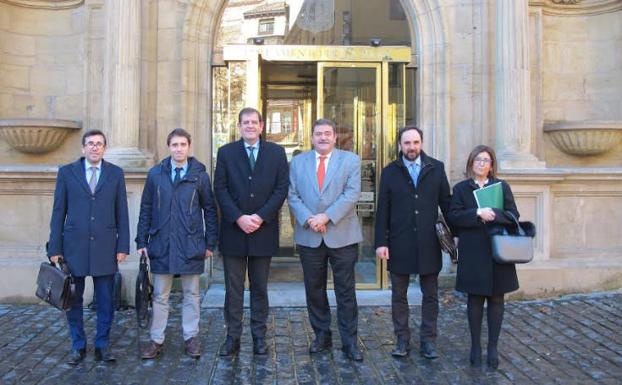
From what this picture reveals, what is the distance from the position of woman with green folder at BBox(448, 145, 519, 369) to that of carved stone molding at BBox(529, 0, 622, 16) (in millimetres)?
4477

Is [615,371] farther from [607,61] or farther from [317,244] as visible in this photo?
[607,61]

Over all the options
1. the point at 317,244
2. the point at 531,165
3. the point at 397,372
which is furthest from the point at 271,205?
the point at 531,165

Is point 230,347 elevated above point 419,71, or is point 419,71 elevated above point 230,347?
point 419,71

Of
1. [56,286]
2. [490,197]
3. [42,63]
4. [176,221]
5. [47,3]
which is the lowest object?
[56,286]

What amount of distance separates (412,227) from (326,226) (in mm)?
702

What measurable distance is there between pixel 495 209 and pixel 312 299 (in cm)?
166

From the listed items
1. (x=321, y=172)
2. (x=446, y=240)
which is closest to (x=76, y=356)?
(x=321, y=172)

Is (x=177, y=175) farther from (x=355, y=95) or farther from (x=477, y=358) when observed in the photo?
(x=355, y=95)

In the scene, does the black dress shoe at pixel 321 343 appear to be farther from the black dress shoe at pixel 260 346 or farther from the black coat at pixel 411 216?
the black coat at pixel 411 216

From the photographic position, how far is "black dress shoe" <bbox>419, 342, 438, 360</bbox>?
4.96 meters

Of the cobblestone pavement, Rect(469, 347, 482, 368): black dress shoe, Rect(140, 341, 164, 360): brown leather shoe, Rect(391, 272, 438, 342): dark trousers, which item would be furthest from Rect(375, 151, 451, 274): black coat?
Rect(140, 341, 164, 360): brown leather shoe

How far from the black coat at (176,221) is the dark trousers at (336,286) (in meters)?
0.85

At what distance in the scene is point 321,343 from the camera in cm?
513

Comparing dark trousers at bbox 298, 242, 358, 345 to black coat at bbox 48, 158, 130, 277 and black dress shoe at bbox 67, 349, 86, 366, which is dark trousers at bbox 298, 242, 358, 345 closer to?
black coat at bbox 48, 158, 130, 277
